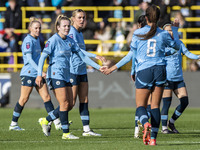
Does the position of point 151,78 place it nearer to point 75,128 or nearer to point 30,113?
point 75,128

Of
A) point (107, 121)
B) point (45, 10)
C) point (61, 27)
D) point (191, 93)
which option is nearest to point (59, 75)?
point (61, 27)

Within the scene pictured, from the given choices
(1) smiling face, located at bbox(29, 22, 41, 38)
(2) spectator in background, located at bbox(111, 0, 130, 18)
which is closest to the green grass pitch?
(1) smiling face, located at bbox(29, 22, 41, 38)

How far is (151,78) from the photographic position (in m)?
8.32

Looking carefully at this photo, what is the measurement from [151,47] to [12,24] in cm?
1293

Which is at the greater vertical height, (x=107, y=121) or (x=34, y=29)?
(x=34, y=29)

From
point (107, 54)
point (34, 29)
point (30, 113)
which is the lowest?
point (30, 113)

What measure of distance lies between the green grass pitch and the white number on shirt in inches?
53.6

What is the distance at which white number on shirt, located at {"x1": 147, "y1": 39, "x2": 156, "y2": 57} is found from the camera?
8352 millimetres

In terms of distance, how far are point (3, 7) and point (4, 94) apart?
160 inches

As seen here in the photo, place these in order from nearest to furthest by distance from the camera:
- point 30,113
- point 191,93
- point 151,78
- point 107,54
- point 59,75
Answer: point 151,78 < point 59,75 < point 30,113 < point 191,93 < point 107,54

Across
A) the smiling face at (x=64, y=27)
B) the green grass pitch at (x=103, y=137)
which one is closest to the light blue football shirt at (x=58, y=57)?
the smiling face at (x=64, y=27)

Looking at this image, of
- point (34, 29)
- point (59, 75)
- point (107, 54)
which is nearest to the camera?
point (59, 75)

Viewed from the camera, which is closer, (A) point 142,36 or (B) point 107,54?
(A) point 142,36

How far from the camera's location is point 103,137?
32.7 ft
